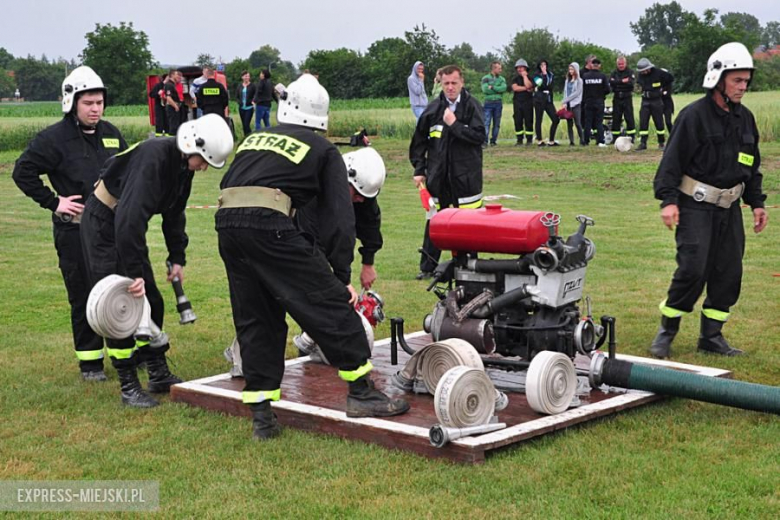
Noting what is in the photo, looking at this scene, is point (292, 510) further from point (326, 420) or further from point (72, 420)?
point (72, 420)

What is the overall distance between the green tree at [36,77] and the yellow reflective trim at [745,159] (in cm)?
12194

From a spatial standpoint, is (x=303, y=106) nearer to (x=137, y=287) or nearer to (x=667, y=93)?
(x=137, y=287)

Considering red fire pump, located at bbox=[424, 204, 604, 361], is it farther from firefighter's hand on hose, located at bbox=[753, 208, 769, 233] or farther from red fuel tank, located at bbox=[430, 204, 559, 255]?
firefighter's hand on hose, located at bbox=[753, 208, 769, 233]

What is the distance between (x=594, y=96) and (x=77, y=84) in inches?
782

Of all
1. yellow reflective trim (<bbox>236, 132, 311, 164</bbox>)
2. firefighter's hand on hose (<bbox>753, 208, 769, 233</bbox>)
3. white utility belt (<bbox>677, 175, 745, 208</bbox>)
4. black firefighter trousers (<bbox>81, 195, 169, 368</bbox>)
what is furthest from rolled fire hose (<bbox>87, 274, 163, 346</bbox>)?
firefighter's hand on hose (<bbox>753, 208, 769, 233</bbox>)

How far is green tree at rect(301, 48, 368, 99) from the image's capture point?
66.1 meters

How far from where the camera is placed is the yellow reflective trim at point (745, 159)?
8.15 meters

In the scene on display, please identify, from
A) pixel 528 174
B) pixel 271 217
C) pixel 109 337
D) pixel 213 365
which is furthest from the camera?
pixel 528 174

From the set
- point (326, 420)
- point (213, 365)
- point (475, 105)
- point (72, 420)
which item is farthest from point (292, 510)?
point (475, 105)

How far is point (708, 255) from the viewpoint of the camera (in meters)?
8.18

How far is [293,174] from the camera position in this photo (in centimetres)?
614

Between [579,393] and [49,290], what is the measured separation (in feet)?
22.8

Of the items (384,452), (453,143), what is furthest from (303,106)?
(453,143)

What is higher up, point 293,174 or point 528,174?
point 293,174
